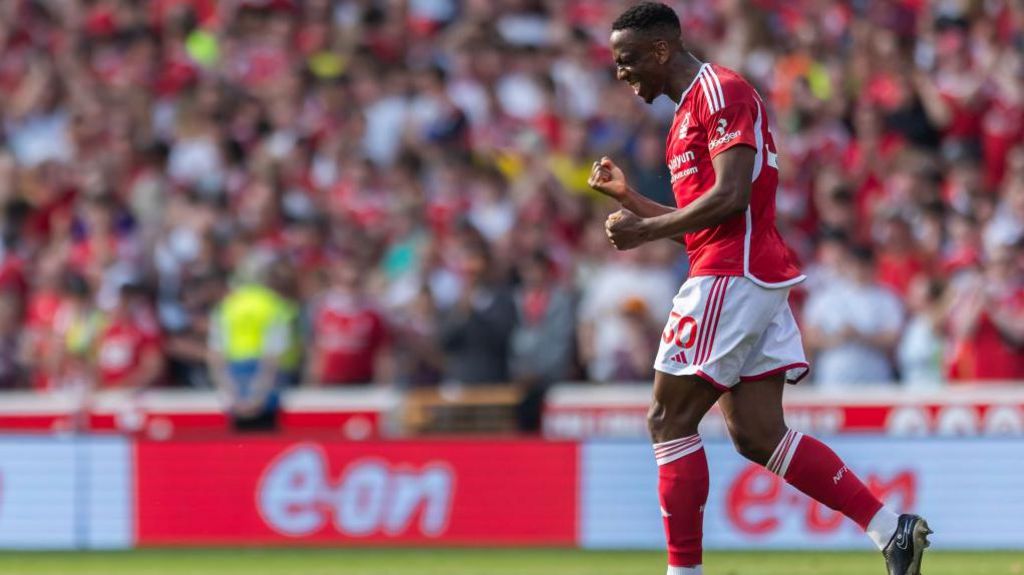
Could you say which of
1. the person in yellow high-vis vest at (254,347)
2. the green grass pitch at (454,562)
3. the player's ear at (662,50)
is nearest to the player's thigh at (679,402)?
the player's ear at (662,50)

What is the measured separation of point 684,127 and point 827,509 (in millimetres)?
5820

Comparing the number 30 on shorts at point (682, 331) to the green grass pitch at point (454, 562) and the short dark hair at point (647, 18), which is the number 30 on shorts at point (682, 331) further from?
the green grass pitch at point (454, 562)

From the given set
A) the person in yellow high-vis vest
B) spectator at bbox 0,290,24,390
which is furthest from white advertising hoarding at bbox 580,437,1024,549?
spectator at bbox 0,290,24,390

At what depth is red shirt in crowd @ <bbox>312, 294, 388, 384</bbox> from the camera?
14781 mm

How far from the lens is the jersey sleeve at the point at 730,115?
7.06 m

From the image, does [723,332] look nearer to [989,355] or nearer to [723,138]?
[723,138]

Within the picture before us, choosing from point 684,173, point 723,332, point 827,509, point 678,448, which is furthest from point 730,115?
point 827,509

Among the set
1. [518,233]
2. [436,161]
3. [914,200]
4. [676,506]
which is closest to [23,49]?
[436,161]

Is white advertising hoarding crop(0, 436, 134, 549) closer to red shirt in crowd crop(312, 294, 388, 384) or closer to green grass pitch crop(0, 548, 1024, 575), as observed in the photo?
green grass pitch crop(0, 548, 1024, 575)

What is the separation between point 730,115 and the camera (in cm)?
709

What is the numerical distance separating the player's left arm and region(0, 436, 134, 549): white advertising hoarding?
7243 mm

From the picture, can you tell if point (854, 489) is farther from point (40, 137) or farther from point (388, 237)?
point (40, 137)

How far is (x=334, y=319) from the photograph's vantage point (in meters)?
14.8

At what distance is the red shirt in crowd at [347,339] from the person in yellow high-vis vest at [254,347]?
0.24 meters
